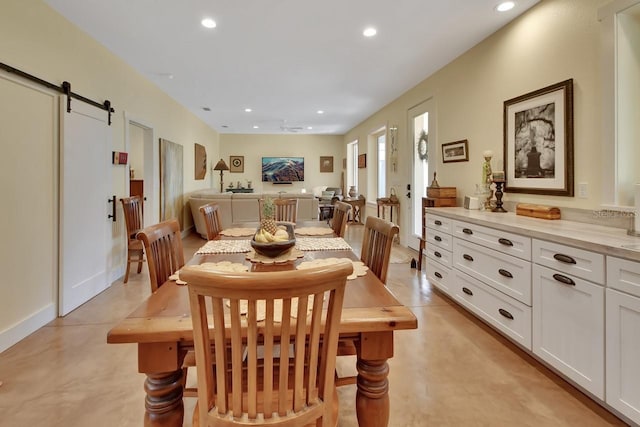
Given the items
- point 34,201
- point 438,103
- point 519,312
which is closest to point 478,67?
point 438,103

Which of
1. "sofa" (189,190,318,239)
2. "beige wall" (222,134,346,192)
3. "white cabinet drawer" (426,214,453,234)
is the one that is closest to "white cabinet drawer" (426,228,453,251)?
"white cabinet drawer" (426,214,453,234)

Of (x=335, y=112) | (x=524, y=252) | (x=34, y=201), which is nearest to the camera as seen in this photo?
(x=524, y=252)

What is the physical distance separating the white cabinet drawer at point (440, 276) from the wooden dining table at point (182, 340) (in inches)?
80.6

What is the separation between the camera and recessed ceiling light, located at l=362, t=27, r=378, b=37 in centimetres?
316

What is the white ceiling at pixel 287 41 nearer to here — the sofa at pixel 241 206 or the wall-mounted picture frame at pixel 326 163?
the sofa at pixel 241 206

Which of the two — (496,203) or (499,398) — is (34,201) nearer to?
(499,398)

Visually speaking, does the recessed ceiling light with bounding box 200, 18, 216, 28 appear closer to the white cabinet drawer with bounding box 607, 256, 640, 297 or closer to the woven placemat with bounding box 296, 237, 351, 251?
the woven placemat with bounding box 296, 237, 351, 251

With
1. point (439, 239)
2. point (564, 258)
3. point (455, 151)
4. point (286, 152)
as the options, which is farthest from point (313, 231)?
point (286, 152)

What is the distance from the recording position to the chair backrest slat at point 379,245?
1.52 meters

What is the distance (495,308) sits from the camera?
93.9 inches

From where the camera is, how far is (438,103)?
4.36 metres

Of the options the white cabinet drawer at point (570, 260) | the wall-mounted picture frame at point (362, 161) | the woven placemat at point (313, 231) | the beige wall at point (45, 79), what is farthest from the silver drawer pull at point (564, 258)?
the wall-mounted picture frame at point (362, 161)

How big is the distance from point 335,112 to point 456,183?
3.66 metres

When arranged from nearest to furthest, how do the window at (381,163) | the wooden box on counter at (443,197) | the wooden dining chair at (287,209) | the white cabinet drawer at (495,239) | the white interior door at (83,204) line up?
1. the white cabinet drawer at (495,239)
2. the white interior door at (83,204)
3. the wooden dining chair at (287,209)
4. the wooden box on counter at (443,197)
5. the window at (381,163)
